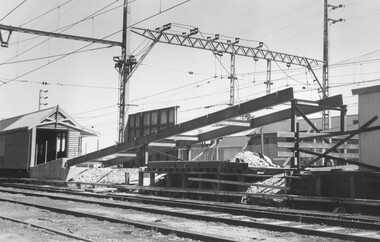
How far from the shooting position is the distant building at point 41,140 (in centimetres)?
3416

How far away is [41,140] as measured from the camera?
3862cm

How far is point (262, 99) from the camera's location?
692 inches

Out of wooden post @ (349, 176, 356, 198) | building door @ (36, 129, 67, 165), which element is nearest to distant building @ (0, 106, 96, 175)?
building door @ (36, 129, 67, 165)

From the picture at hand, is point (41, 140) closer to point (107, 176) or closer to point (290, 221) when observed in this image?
point (107, 176)

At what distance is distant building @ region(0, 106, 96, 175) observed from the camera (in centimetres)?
3416

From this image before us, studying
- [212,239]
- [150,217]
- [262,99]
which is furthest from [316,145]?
[212,239]

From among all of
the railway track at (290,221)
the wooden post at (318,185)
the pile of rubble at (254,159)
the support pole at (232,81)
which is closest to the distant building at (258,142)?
the support pole at (232,81)

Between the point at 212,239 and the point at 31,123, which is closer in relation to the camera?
the point at 212,239

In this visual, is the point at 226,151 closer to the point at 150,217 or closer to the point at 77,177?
the point at 77,177

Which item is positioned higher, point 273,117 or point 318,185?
point 273,117

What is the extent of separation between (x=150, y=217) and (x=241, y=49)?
23182 mm

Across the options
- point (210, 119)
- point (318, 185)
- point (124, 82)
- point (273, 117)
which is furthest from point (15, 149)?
point (318, 185)

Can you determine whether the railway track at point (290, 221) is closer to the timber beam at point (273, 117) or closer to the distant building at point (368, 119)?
the distant building at point (368, 119)

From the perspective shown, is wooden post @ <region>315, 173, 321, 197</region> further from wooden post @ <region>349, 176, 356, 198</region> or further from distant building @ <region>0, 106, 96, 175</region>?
distant building @ <region>0, 106, 96, 175</region>
